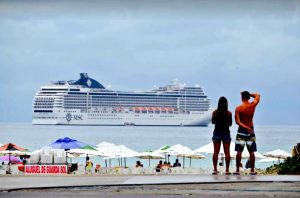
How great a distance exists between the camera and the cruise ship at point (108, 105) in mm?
160875

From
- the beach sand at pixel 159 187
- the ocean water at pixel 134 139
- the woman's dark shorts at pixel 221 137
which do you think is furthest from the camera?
the ocean water at pixel 134 139

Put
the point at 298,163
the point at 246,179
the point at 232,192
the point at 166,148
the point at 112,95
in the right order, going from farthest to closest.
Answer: the point at 112,95, the point at 166,148, the point at 298,163, the point at 246,179, the point at 232,192

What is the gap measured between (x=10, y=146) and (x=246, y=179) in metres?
25.2

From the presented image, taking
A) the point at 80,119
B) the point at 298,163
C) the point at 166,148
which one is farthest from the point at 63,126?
the point at 298,163

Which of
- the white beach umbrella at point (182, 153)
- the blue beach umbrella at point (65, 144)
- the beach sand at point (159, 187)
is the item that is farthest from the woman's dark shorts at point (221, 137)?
the white beach umbrella at point (182, 153)

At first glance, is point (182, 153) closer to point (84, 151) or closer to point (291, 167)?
point (84, 151)

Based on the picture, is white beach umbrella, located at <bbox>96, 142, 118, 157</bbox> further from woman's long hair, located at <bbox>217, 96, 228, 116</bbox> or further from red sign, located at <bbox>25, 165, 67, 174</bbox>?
woman's long hair, located at <bbox>217, 96, 228, 116</bbox>

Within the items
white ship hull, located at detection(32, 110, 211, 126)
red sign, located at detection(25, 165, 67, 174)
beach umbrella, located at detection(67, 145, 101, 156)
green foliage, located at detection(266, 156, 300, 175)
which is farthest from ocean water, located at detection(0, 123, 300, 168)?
green foliage, located at detection(266, 156, 300, 175)

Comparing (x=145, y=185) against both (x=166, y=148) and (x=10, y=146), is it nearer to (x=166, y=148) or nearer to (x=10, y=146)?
(x=10, y=146)

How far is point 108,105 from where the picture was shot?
161500 millimetres

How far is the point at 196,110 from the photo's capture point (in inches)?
6703

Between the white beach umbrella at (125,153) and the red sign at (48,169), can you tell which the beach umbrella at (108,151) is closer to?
the white beach umbrella at (125,153)

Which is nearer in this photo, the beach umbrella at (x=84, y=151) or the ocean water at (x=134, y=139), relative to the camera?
the beach umbrella at (x=84, y=151)

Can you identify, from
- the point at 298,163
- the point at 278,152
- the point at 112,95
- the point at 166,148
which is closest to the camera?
the point at 298,163
